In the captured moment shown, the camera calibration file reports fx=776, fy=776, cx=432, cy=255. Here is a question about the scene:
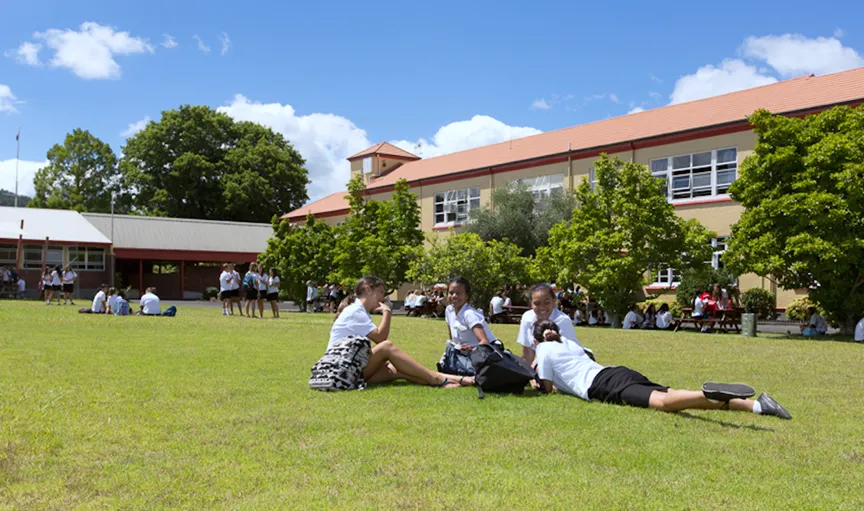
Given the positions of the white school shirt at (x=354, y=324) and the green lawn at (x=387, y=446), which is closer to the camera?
the green lawn at (x=387, y=446)

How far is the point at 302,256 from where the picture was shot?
34.9 meters

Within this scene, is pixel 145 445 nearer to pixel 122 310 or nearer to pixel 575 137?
pixel 122 310

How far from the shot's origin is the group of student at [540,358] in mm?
6809

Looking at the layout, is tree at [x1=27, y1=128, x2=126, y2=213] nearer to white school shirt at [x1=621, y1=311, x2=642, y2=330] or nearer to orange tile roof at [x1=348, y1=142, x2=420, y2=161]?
orange tile roof at [x1=348, y1=142, x2=420, y2=161]

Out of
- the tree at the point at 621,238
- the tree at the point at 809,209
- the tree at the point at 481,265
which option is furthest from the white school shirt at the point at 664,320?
the tree at the point at 481,265

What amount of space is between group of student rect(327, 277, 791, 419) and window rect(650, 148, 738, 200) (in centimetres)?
2398

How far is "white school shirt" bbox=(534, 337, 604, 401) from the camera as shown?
7387 mm

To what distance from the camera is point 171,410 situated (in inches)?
263

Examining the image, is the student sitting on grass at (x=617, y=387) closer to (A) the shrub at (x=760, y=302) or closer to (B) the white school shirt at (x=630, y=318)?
(B) the white school shirt at (x=630, y=318)

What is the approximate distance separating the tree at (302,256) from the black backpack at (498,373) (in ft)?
87.4

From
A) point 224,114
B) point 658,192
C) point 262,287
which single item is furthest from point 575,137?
point 224,114

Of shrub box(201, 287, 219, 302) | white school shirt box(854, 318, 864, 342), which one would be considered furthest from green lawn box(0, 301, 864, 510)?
shrub box(201, 287, 219, 302)

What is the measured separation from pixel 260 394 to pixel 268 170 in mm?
57277

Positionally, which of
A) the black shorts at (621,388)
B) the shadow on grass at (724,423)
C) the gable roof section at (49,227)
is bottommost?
the shadow on grass at (724,423)
